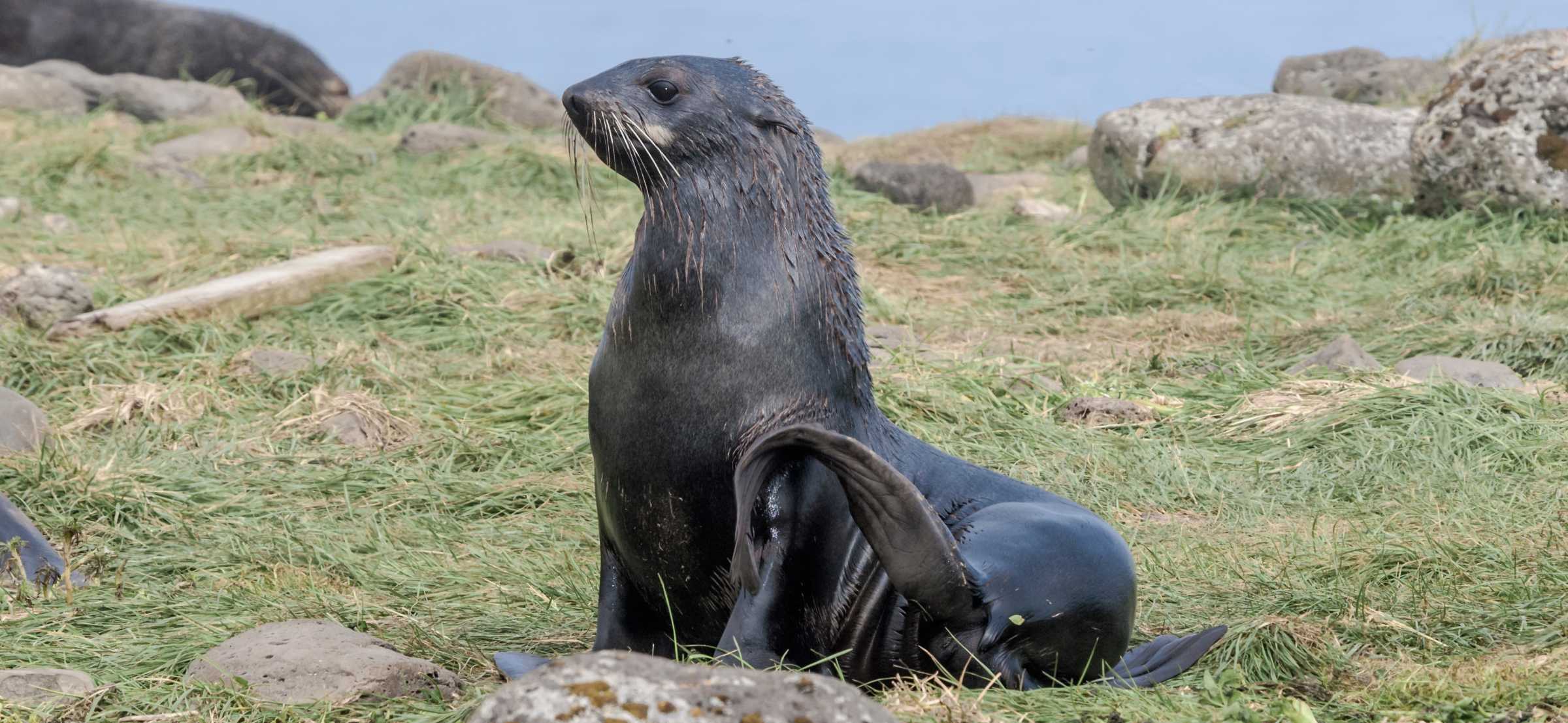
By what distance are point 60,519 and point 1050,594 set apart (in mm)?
Answer: 3603

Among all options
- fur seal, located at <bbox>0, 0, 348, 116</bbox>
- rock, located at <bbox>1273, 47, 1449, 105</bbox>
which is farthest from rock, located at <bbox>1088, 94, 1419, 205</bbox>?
fur seal, located at <bbox>0, 0, 348, 116</bbox>

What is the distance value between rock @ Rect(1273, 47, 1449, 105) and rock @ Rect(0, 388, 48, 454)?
12.1 metres

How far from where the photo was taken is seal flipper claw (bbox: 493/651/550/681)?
11.5 feet

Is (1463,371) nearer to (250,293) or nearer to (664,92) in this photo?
(664,92)

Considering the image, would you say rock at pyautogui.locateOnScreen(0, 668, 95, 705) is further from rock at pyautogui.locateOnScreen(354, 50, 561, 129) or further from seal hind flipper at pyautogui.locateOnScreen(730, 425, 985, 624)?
rock at pyautogui.locateOnScreen(354, 50, 561, 129)

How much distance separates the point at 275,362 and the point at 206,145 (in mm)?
6645

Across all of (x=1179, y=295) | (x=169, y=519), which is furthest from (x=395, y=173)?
(x=169, y=519)

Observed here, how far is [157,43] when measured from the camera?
1834 centimetres

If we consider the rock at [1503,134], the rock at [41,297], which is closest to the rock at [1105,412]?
the rock at [1503,134]

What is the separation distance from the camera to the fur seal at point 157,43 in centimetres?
1792

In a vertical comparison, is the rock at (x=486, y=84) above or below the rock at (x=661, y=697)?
above

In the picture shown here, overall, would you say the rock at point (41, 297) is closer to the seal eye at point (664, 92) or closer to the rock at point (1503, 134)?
the seal eye at point (664, 92)

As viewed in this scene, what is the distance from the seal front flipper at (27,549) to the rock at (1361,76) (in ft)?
41.4

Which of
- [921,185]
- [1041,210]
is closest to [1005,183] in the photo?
[1041,210]
